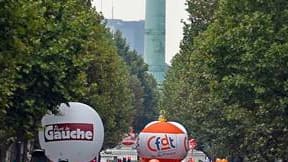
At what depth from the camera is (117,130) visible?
7350cm

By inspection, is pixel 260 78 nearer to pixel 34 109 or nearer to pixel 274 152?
pixel 274 152

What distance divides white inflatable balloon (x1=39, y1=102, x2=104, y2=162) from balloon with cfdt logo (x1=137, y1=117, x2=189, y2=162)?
4.98 feet

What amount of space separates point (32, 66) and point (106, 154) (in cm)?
5483

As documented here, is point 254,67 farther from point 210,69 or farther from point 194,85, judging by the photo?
point 194,85

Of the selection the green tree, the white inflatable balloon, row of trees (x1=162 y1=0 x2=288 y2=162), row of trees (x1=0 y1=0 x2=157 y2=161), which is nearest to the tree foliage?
row of trees (x1=0 y1=0 x2=157 y2=161)

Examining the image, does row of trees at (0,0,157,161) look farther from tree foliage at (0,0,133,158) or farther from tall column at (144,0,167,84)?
tall column at (144,0,167,84)

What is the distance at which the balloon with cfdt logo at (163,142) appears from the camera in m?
30.2

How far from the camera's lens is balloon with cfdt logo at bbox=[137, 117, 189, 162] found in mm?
30188

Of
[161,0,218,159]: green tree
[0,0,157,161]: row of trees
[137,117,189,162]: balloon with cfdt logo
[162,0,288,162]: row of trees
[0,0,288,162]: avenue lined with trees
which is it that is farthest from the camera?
[161,0,218,159]: green tree

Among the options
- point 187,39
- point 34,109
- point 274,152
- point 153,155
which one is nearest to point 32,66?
point 34,109

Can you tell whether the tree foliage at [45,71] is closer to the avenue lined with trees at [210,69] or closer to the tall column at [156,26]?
the avenue lined with trees at [210,69]

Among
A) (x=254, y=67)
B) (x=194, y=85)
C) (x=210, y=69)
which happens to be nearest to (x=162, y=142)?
(x=254, y=67)

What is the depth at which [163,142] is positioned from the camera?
30.3 m

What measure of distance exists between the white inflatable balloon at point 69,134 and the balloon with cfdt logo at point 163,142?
1.52 metres
